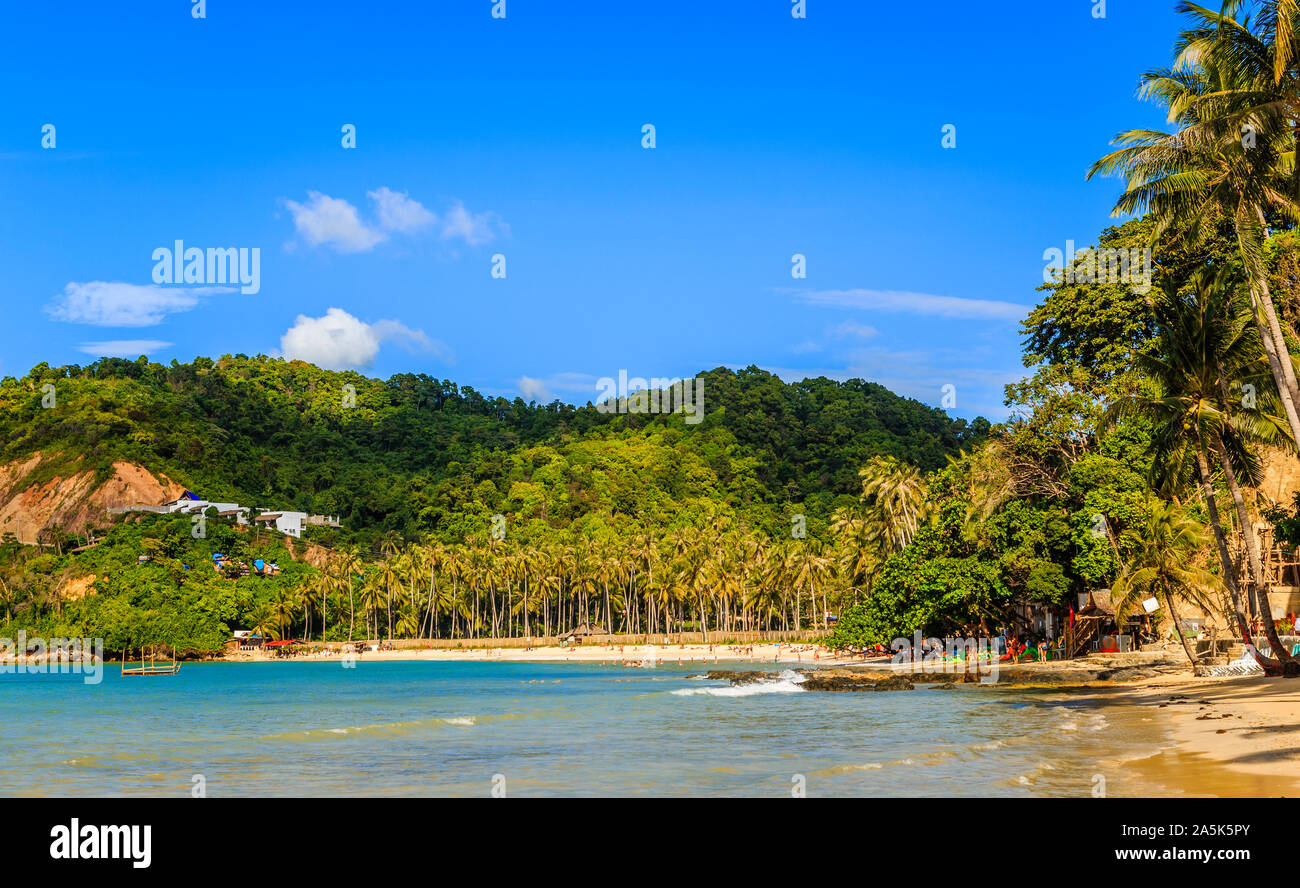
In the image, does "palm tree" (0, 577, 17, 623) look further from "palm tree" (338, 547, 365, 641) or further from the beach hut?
the beach hut

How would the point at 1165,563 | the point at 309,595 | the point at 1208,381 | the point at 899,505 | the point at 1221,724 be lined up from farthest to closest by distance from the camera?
the point at 309,595
the point at 899,505
the point at 1165,563
the point at 1208,381
the point at 1221,724

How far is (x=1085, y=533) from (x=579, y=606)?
76.0 m

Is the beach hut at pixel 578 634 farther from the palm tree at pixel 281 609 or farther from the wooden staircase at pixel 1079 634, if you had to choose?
the wooden staircase at pixel 1079 634

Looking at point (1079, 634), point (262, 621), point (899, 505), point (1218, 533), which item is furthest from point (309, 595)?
point (1218, 533)

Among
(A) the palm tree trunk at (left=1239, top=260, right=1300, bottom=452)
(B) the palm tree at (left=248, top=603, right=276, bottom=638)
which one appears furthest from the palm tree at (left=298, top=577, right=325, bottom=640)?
(A) the palm tree trunk at (left=1239, top=260, right=1300, bottom=452)

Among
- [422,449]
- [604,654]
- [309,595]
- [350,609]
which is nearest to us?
[604,654]

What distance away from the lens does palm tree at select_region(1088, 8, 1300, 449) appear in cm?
1888

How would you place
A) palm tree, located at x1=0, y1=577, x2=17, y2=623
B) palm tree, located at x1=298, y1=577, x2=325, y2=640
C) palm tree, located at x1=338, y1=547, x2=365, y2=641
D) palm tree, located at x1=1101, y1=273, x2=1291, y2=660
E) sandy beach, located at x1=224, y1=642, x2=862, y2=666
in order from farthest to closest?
palm tree, located at x1=338, y1=547, x2=365, y2=641, palm tree, located at x1=298, y1=577, x2=325, y2=640, palm tree, located at x1=0, y1=577, x2=17, y2=623, sandy beach, located at x1=224, y1=642, x2=862, y2=666, palm tree, located at x1=1101, y1=273, x2=1291, y2=660

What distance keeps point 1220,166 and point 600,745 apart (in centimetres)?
1810

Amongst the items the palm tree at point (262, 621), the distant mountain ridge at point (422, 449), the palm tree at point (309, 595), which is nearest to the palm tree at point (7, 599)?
the distant mountain ridge at point (422, 449)

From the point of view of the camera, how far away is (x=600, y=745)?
23891 mm

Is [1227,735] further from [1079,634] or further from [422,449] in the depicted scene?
[422,449]

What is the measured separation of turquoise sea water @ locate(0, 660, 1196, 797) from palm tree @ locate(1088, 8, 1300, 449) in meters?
8.89
